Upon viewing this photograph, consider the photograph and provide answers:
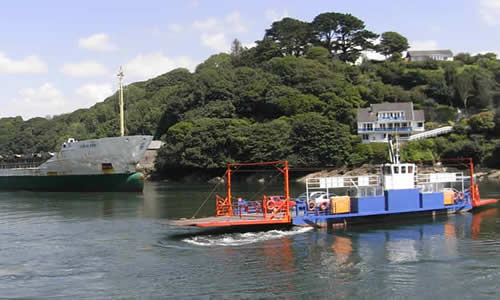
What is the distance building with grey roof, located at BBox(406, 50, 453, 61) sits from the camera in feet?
550

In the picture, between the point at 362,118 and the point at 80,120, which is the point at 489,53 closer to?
the point at 362,118

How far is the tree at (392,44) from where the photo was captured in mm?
157250

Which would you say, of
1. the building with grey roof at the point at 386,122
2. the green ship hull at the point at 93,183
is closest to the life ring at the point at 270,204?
the green ship hull at the point at 93,183

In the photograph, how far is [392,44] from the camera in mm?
157250

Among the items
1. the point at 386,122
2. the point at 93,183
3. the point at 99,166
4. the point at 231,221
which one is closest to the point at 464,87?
the point at 386,122

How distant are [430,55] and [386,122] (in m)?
77.4

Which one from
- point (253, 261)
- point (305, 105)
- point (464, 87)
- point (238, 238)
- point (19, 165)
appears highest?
point (464, 87)

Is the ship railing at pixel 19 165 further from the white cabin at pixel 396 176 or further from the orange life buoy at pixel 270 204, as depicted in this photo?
the white cabin at pixel 396 176

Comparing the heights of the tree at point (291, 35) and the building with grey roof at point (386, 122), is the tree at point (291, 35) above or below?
above

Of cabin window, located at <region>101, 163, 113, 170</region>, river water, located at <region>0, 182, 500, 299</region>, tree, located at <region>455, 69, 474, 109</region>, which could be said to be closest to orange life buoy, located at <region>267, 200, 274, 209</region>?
river water, located at <region>0, 182, 500, 299</region>

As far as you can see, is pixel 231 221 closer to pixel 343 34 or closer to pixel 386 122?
pixel 386 122

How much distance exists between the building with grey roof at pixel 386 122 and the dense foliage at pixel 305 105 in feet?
9.55

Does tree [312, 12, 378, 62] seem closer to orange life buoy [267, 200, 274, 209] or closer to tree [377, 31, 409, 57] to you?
tree [377, 31, 409, 57]

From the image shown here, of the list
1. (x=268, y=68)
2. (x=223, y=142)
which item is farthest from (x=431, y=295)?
(x=268, y=68)
